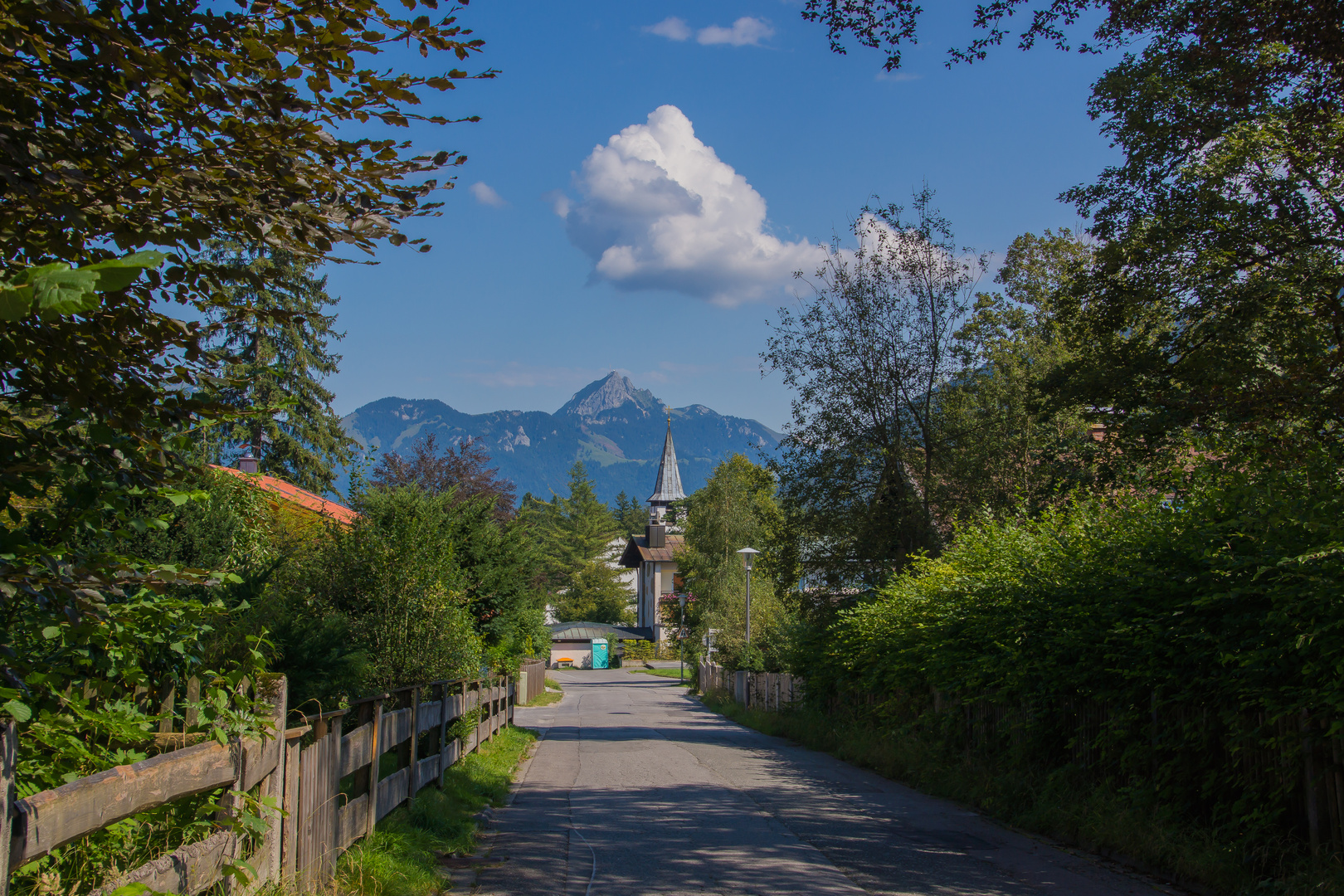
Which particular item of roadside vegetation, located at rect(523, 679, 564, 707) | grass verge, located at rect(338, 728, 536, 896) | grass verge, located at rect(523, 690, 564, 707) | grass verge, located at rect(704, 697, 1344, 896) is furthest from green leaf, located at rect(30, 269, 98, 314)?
roadside vegetation, located at rect(523, 679, 564, 707)

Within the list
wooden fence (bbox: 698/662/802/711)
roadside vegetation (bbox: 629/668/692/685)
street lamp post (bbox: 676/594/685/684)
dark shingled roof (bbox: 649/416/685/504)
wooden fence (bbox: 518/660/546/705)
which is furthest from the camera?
dark shingled roof (bbox: 649/416/685/504)

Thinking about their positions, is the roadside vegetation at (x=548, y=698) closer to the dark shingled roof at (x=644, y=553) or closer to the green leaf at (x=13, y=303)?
the green leaf at (x=13, y=303)

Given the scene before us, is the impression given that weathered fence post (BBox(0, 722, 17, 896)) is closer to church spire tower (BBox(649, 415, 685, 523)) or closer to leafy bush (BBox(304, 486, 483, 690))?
leafy bush (BBox(304, 486, 483, 690))

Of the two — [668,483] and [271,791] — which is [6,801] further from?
[668,483]

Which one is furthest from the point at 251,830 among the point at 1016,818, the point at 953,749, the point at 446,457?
the point at 446,457

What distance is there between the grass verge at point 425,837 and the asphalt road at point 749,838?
0.31 m

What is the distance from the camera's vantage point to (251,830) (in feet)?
13.6

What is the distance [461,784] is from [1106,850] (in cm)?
650

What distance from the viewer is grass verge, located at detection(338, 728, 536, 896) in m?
5.78

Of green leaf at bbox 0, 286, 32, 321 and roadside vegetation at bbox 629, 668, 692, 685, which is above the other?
green leaf at bbox 0, 286, 32, 321

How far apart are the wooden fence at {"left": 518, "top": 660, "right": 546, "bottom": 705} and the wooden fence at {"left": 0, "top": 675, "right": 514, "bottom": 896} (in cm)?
2182

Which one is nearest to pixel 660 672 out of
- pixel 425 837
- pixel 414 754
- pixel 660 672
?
pixel 660 672

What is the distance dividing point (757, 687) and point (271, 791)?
2356cm

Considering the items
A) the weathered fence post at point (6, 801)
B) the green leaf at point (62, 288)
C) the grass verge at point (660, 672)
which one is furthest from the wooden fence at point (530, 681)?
the green leaf at point (62, 288)
